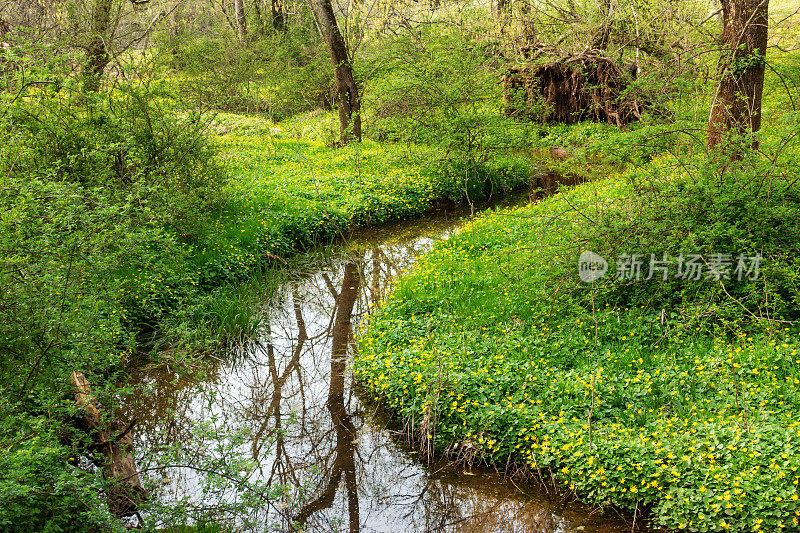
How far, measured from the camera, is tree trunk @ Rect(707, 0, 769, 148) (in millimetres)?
7141

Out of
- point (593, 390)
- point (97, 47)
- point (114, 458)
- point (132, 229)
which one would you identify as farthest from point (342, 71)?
point (114, 458)

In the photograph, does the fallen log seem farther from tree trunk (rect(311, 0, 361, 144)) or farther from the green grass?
tree trunk (rect(311, 0, 361, 144))

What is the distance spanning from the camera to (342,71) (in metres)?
15.9

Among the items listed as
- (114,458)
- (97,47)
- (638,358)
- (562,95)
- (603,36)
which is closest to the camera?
(114,458)

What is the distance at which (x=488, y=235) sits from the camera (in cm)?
1042

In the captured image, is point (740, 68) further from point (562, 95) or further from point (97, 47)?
point (562, 95)

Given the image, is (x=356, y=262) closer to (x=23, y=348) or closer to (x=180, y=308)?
(x=180, y=308)

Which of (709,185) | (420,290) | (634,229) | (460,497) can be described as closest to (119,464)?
(460,497)

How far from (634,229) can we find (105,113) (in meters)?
8.05

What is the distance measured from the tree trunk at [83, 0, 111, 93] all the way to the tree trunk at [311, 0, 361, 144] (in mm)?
5543

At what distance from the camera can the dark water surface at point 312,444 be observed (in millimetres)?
5039

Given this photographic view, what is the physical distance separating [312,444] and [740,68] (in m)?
6.93

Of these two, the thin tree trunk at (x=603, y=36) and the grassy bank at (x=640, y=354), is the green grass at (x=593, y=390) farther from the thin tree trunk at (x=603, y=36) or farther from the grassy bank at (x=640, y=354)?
the thin tree trunk at (x=603, y=36)

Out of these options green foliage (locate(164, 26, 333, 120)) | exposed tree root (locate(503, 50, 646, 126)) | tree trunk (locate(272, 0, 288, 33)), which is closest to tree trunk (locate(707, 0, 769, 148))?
exposed tree root (locate(503, 50, 646, 126))
